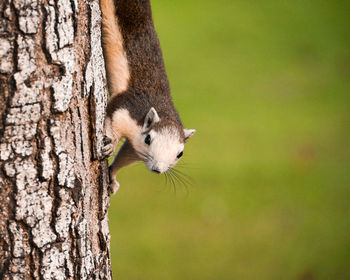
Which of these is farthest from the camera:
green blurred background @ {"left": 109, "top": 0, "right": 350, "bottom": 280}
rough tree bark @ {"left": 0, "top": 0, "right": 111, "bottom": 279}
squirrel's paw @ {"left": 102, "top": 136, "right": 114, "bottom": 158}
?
green blurred background @ {"left": 109, "top": 0, "right": 350, "bottom": 280}

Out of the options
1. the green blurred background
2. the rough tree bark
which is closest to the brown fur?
the rough tree bark

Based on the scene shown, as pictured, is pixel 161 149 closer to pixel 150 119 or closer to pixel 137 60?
pixel 150 119

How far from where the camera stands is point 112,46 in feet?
10.4

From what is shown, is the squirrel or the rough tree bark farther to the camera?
the squirrel

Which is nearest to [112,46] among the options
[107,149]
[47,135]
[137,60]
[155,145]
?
[137,60]

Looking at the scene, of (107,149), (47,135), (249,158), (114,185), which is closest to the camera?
(47,135)

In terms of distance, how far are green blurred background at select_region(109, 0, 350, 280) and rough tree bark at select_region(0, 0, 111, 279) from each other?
320 cm

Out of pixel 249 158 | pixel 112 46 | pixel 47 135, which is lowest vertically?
pixel 47 135

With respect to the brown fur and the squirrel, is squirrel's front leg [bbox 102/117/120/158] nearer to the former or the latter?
the squirrel

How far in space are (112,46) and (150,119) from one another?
1.48ft

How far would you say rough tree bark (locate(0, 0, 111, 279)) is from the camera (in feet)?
7.02

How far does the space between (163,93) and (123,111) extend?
1.58 feet

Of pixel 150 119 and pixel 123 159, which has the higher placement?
pixel 150 119

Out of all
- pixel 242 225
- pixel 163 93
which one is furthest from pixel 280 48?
pixel 163 93
